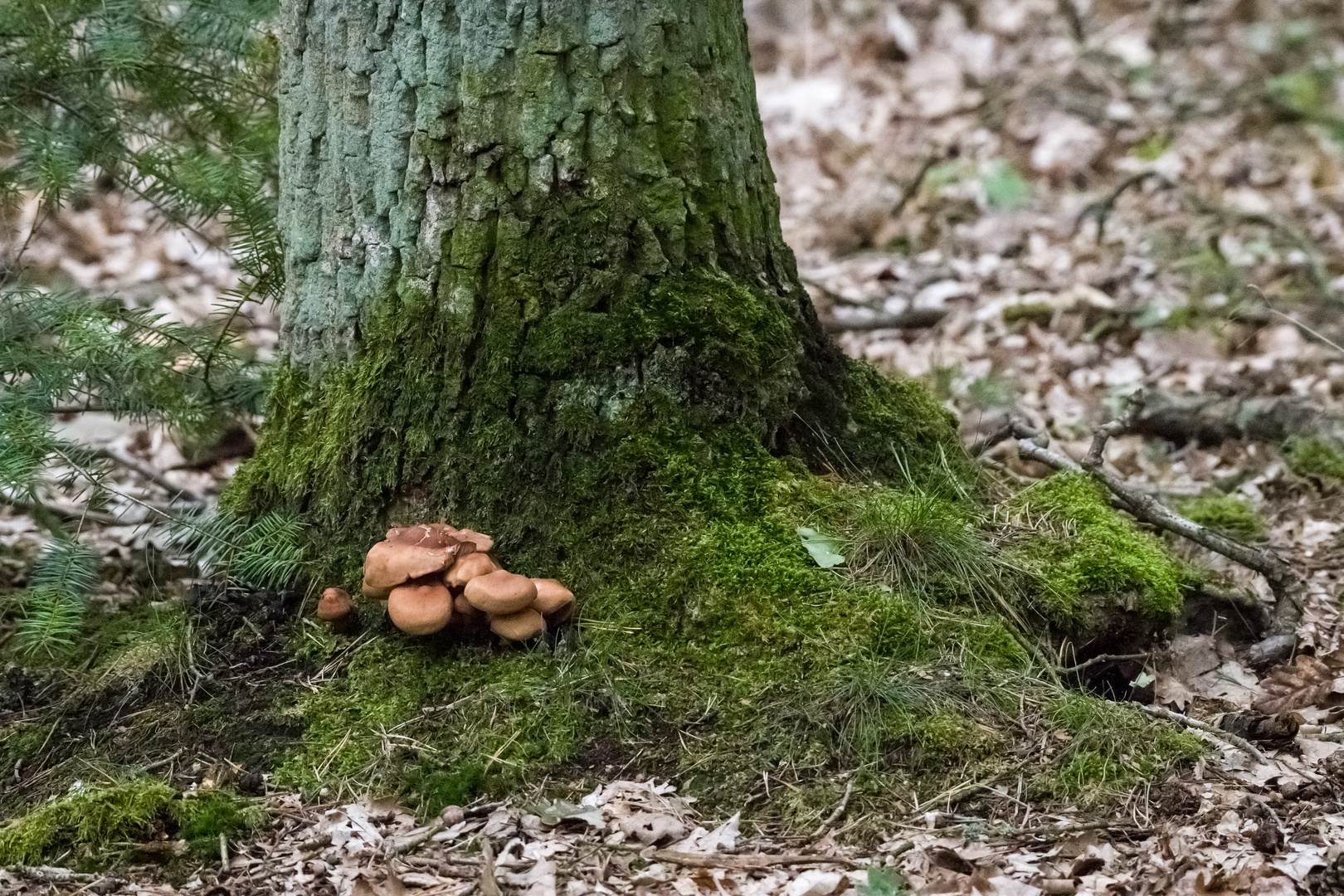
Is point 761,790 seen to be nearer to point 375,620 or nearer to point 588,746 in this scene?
point 588,746

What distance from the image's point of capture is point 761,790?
9.04 feet

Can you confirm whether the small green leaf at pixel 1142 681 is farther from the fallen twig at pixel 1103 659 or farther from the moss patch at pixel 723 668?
the moss patch at pixel 723 668

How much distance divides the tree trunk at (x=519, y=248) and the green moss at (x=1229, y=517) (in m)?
1.87

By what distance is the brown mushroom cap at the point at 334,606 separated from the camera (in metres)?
3.22

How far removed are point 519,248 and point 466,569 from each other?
34.5 inches

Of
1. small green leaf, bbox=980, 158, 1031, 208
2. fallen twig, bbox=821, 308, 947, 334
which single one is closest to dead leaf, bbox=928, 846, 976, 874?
fallen twig, bbox=821, 308, 947, 334

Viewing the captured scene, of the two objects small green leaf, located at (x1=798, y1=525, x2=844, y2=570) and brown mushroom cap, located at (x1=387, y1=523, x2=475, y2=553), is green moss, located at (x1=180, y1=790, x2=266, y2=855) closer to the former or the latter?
brown mushroom cap, located at (x1=387, y1=523, x2=475, y2=553)

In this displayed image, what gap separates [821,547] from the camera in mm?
3268

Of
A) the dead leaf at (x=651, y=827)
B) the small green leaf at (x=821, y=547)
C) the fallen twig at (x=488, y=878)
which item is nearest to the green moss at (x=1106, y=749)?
the small green leaf at (x=821, y=547)

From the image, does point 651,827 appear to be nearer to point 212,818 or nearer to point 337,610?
point 212,818

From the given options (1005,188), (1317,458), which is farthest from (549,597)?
(1005,188)

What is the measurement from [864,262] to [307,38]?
4943mm

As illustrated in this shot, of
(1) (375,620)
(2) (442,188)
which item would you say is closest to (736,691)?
(1) (375,620)

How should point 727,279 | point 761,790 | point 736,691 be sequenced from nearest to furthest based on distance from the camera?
point 761,790 < point 736,691 < point 727,279
